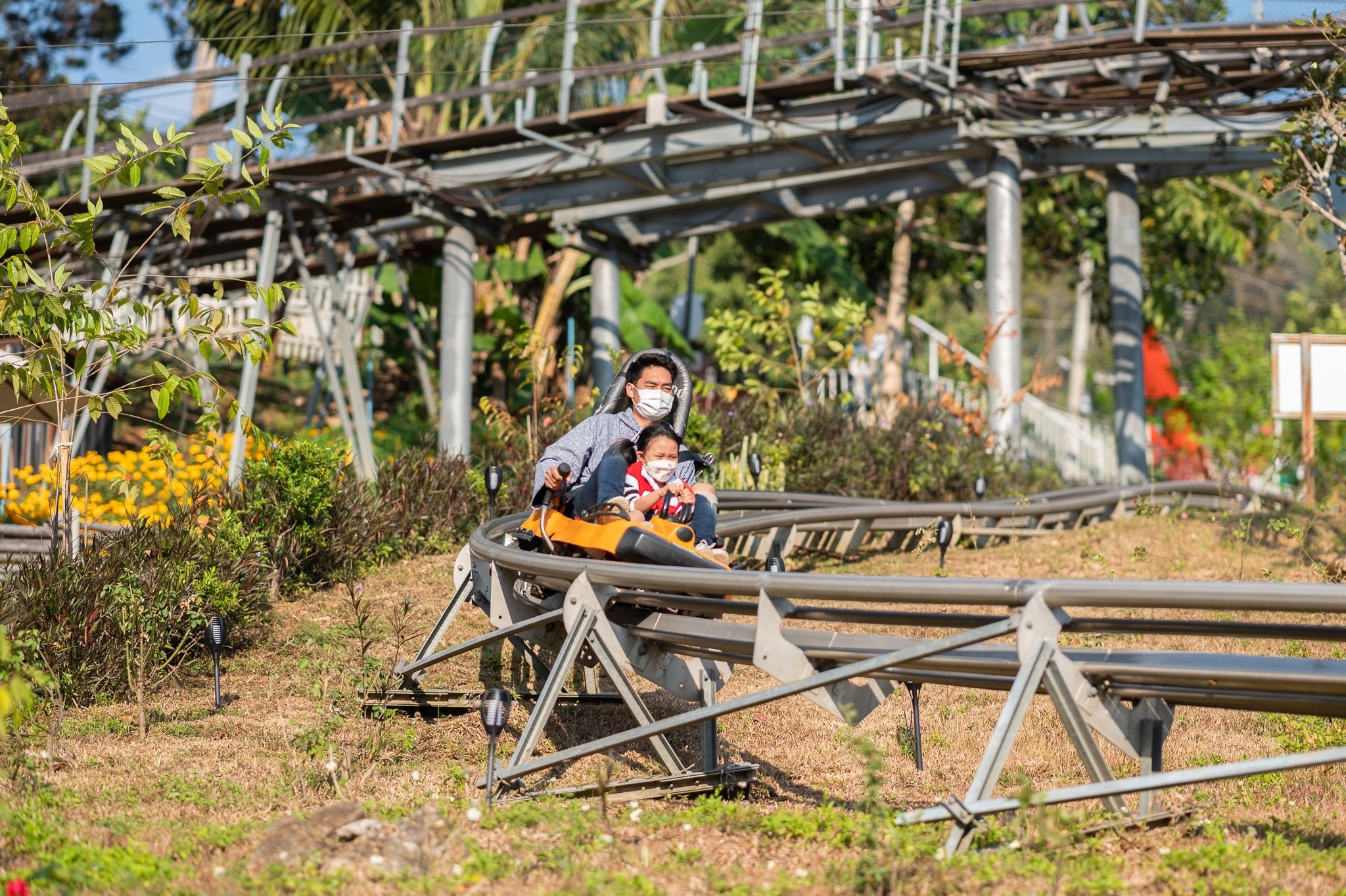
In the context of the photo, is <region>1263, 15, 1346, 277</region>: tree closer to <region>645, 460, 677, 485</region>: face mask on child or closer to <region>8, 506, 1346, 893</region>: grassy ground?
<region>8, 506, 1346, 893</region>: grassy ground

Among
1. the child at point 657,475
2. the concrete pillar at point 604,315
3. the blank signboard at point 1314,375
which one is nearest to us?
the child at point 657,475

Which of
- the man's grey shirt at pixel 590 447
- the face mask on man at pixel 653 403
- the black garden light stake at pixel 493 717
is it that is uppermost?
the face mask on man at pixel 653 403

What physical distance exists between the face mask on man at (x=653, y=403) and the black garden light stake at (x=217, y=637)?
88.8 inches

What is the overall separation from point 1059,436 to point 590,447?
600 inches

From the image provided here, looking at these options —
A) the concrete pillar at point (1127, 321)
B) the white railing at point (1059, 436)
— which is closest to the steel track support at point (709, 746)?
the concrete pillar at point (1127, 321)

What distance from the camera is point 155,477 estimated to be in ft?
35.1

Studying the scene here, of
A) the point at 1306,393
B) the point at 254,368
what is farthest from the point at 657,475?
the point at 1306,393

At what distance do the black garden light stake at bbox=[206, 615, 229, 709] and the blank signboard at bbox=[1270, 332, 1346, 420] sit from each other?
363 inches

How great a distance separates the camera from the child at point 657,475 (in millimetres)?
6512

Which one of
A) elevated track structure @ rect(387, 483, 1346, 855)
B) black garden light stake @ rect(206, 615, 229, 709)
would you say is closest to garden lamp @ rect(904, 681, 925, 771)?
elevated track structure @ rect(387, 483, 1346, 855)

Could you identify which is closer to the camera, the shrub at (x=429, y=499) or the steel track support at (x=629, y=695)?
the steel track support at (x=629, y=695)

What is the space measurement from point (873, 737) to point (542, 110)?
15943 millimetres

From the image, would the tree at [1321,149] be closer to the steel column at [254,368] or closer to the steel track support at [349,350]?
the steel column at [254,368]

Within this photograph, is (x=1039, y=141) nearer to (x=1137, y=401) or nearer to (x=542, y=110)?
(x=1137, y=401)
